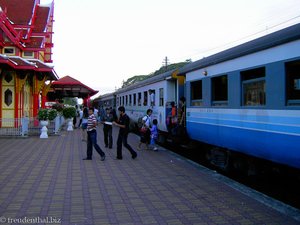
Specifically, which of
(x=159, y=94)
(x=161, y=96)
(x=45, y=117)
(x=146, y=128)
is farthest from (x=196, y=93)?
(x=45, y=117)

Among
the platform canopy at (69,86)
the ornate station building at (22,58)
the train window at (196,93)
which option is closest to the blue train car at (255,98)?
the train window at (196,93)

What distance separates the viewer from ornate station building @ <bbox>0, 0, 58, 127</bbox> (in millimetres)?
20641

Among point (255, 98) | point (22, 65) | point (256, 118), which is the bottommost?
point (256, 118)

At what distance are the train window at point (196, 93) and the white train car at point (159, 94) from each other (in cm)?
189

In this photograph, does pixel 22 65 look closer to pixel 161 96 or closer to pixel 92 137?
pixel 161 96

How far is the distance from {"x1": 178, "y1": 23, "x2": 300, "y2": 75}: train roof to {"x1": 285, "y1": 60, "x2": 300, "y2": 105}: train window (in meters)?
0.42

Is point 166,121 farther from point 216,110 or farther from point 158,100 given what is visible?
point 216,110

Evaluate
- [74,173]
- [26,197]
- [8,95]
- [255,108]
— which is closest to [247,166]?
[255,108]

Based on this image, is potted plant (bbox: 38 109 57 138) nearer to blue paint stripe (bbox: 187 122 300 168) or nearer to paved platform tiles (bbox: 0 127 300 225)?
paved platform tiles (bbox: 0 127 300 225)

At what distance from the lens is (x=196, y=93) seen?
1089 centimetres

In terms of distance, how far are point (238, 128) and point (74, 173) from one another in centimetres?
397

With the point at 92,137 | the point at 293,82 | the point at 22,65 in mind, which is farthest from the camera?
the point at 22,65

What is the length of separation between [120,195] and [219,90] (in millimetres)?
3944

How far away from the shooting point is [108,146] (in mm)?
14539
